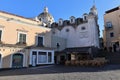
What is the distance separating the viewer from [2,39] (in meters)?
22.3

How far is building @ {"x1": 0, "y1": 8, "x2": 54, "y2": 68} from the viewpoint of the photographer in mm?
22453

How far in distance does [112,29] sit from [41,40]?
20.0 m

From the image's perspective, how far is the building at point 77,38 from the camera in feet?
108

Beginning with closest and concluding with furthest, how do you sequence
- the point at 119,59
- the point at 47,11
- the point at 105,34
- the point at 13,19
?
the point at 13,19 → the point at 119,59 → the point at 105,34 → the point at 47,11

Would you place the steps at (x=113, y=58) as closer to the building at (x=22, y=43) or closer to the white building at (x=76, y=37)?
the white building at (x=76, y=37)

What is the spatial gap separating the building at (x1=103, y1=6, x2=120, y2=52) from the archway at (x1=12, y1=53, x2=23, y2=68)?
77.3 feet

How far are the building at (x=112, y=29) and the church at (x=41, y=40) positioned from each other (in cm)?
538

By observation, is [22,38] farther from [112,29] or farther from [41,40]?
[112,29]

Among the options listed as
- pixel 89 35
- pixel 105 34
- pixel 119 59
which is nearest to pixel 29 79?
pixel 119 59

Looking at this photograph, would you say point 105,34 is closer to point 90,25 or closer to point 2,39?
point 90,25

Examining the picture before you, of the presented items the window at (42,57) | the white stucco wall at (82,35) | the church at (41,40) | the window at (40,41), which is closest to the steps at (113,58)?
the church at (41,40)

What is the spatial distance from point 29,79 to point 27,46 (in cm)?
1321

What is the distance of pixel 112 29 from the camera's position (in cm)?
3941

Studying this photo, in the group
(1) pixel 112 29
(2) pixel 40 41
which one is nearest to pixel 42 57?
(2) pixel 40 41
